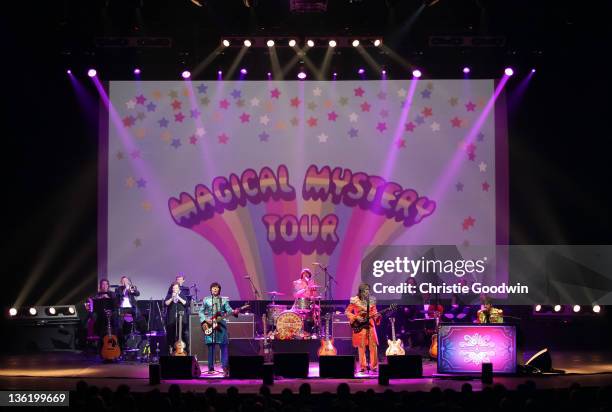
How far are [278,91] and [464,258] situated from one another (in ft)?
16.3

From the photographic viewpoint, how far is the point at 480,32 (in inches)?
597

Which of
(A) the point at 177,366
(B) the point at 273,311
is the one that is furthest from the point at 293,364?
(B) the point at 273,311

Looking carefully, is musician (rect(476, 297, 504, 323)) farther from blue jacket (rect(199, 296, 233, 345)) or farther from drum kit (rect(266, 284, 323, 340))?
blue jacket (rect(199, 296, 233, 345))

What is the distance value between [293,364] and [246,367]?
0.69 meters

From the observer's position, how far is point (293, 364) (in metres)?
12.0

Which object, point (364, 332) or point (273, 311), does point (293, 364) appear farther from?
point (273, 311)

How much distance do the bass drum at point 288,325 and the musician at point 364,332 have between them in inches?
50.5

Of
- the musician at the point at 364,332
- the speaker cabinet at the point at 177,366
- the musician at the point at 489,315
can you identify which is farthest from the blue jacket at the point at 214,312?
the musician at the point at 489,315

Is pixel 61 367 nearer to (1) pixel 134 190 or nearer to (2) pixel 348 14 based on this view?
(1) pixel 134 190

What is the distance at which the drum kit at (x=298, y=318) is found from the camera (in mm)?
14219

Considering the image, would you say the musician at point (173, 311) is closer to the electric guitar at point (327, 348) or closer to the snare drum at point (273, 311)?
the snare drum at point (273, 311)

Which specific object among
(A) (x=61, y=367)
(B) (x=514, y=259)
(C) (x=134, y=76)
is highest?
(C) (x=134, y=76)

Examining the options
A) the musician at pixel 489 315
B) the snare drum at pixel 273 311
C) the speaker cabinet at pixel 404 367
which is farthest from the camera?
the snare drum at pixel 273 311

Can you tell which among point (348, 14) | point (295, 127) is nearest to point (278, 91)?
point (295, 127)
